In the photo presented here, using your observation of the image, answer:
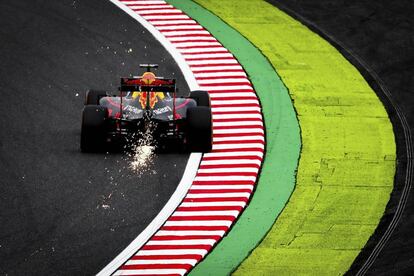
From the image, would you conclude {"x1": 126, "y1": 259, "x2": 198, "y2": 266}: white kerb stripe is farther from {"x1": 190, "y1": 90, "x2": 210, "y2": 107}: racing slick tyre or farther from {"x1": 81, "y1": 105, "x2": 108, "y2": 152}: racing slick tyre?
{"x1": 190, "y1": 90, "x2": 210, "y2": 107}: racing slick tyre

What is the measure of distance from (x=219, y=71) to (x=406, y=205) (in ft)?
23.0

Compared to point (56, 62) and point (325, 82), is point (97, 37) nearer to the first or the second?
point (56, 62)

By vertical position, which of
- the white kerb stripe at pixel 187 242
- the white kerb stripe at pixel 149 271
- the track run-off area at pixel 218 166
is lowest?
the white kerb stripe at pixel 149 271

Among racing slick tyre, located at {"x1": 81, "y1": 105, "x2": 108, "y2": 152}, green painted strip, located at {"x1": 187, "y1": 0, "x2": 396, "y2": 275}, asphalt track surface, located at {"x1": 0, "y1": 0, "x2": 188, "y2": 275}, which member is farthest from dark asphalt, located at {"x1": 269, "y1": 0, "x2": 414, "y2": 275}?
racing slick tyre, located at {"x1": 81, "y1": 105, "x2": 108, "y2": 152}

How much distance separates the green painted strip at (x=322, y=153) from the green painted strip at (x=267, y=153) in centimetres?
18

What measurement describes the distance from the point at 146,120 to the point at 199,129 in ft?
3.54

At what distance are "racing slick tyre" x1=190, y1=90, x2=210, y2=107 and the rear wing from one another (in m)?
1.37

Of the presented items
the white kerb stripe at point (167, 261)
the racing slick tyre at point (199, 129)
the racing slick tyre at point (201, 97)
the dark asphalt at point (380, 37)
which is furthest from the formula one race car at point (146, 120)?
the dark asphalt at point (380, 37)

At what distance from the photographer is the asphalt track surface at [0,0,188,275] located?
67.2 ft

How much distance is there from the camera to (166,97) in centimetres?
2434

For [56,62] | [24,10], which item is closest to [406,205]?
[56,62]

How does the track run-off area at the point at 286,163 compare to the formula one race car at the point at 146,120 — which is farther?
the formula one race car at the point at 146,120

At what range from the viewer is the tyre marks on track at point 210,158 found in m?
20.3

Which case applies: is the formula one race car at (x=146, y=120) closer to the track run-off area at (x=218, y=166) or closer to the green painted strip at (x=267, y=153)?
the track run-off area at (x=218, y=166)
